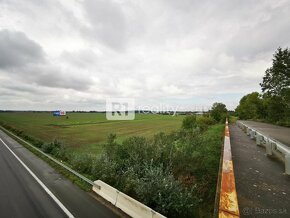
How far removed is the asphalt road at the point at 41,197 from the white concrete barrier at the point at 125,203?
36 centimetres

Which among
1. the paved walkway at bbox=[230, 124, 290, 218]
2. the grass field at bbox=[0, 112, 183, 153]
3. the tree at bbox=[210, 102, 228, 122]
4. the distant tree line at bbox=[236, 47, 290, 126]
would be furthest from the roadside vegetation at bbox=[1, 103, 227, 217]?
the tree at bbox=[210, 102, 228, 122]

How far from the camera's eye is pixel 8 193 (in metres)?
8.39

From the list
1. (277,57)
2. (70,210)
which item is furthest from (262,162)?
(277,57)

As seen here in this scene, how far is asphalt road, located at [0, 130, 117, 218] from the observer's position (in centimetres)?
660

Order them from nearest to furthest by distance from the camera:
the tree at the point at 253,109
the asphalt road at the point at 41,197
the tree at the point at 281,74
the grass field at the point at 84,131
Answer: the asphalt road at the point at 41,197 → the grass field at the point at 84,131 → the tree at the point at 281,74 → the tree at the point at 253,109

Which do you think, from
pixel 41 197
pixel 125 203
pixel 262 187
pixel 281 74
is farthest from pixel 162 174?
pixel 281 74

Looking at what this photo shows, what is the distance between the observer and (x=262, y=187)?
698cm

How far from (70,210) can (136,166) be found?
3421mm

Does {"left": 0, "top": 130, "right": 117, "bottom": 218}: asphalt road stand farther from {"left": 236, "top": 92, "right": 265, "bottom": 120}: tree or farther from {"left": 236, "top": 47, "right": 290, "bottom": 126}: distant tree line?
{"left": 236, "top": 92, "right": 265, "bottom": 120}: tree

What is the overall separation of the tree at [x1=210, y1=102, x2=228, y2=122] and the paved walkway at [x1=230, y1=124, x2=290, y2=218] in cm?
4039

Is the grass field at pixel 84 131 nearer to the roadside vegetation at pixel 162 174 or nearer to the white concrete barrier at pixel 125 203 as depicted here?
the roadside vegetation at pixel 162 174

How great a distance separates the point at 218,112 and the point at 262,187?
46253 millimetres

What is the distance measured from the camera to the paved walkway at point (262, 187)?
5398mm

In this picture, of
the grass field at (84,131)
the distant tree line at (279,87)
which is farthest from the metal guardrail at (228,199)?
the distant tree line at (279,87)
